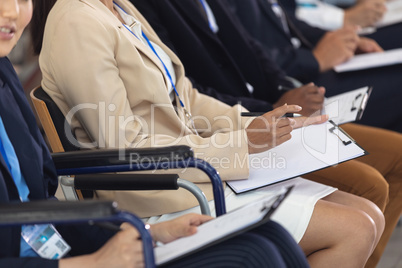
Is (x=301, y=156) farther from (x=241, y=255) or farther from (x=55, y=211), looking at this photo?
(x=55, y=211)

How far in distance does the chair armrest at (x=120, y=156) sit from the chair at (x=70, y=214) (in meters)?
0.33

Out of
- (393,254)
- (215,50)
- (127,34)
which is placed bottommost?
(393,254)

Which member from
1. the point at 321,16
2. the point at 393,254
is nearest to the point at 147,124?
the point at 393,254

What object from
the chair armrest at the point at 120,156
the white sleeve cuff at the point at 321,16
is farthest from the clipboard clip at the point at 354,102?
the white sleeve cuff at the point at 321,16

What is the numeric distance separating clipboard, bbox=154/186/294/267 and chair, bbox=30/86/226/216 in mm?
233

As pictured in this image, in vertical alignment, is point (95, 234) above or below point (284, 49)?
above

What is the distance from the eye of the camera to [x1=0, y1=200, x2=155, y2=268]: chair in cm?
111

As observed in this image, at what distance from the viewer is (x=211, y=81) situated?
238 centimetres

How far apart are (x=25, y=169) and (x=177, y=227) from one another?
38cm

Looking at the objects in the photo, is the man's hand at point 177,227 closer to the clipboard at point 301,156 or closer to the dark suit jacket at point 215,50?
the clipboard at point 301,156

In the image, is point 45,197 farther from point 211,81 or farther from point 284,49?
point 284,49

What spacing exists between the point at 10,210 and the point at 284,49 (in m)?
2.03

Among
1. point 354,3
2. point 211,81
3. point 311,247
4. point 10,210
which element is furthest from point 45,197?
point 354,3

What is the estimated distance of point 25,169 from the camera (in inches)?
54.7
